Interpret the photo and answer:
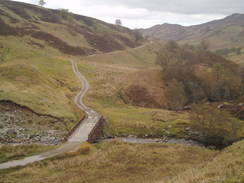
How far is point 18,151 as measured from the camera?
29000 mm

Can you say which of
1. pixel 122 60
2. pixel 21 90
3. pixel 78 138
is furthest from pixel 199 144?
pixel 122 60

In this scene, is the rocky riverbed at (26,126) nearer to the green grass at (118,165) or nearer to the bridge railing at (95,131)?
the bridge railing at (95,131)

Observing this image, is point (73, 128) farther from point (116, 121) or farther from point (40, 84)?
point (40, 84)

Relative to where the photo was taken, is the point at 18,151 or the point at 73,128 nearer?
the point at 18,151

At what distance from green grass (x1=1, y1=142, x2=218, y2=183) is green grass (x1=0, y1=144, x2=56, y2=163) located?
4122 millimetres

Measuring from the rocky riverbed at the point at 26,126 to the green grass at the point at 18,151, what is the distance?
2.99 m

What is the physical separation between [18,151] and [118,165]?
13293mm

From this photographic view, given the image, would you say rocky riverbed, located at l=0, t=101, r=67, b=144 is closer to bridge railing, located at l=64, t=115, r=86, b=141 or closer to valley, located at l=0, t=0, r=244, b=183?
valley, located at l=0, t=0, r=244, b=183

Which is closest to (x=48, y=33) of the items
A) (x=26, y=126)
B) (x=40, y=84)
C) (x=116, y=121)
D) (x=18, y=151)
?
(x=40, y=84)

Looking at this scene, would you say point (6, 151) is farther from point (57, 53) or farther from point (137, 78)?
point (57, 53)

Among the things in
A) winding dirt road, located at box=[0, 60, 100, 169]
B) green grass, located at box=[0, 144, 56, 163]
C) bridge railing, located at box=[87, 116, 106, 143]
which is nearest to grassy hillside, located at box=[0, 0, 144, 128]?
winding dirt road, located at box=[0, 60, 100, 169]

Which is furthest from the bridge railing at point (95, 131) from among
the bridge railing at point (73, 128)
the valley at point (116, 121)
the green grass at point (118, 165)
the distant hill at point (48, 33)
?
the distant hill at point (48, 33)

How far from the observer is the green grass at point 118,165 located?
21953 mm

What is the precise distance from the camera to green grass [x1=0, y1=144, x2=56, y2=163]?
27.7 meters
